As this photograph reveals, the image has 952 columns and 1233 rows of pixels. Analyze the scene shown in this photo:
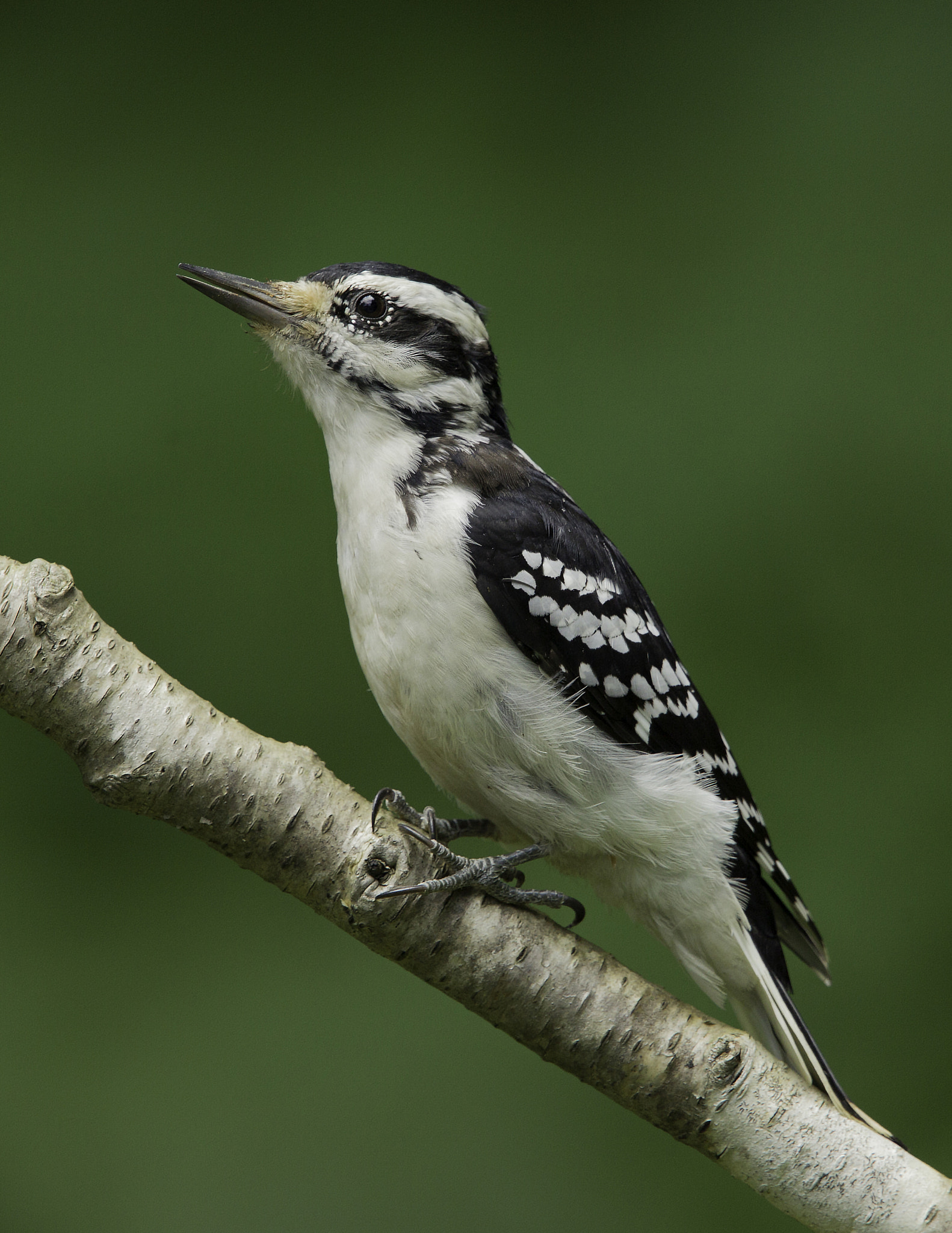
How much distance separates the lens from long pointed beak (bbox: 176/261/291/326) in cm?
153

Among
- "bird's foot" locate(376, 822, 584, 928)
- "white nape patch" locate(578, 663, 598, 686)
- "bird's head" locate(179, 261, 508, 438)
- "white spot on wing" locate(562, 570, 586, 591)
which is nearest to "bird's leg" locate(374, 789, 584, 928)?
"bird's foot" locate(376, 822, 584, 928)

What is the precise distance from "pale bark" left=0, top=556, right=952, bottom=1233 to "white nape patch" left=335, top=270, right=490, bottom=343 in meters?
0.61

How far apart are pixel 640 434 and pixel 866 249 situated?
0.74m

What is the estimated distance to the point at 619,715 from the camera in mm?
1472

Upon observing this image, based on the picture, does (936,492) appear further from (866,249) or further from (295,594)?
(295,594)

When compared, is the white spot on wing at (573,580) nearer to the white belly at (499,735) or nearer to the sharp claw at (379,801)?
the white belly at (499,735)

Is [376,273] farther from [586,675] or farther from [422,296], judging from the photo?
[586,675]

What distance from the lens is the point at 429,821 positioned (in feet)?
4.39

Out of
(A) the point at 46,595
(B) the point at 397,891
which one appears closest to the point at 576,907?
(B) the point at 397,891

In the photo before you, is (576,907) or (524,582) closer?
(524,582)

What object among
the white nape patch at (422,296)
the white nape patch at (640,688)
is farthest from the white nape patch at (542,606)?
the white nape patch at (422,296)

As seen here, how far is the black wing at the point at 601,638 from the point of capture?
55.7 inches

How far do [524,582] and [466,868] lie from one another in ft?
1.21

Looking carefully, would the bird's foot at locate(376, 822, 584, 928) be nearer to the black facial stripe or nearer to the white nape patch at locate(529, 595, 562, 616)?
the white nape patch at locate(529, 595, 562, 616)
